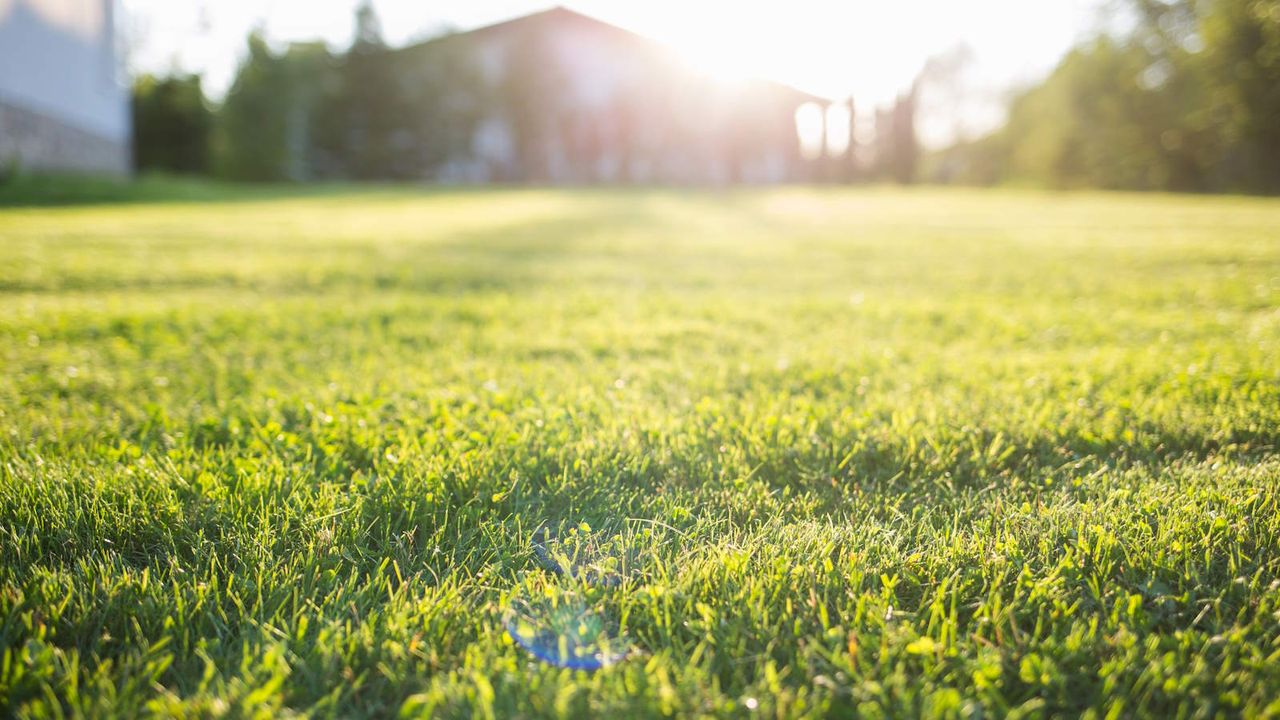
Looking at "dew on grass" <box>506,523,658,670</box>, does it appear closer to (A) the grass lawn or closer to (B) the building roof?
(A) the grass lawn

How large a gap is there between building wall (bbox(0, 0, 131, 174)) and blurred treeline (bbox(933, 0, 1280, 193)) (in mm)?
36164

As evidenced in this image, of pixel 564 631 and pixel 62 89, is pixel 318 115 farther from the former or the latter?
pixel 564 631

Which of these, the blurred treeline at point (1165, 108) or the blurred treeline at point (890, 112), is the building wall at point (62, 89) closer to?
the blurred treeline at point (890, 112)

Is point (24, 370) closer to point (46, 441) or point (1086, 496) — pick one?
point (46, 441)

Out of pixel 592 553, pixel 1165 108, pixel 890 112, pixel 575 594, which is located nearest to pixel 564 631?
pixel 575 594

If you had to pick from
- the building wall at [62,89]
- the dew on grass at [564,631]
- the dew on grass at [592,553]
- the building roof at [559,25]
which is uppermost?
the building roof at [559,25]

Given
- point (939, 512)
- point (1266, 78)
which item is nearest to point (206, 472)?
point (939, 512)

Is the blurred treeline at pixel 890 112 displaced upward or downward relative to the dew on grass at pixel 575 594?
upward

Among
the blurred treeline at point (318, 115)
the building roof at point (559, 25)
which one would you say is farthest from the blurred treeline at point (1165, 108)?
the blurred treeline at point (318, 115)

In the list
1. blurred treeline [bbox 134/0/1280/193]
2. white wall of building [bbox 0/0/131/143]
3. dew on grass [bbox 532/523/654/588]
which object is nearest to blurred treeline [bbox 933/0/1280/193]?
blurred treeline [bbox 134/0/1280/193]

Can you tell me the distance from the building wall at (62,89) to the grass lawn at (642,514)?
711 inches

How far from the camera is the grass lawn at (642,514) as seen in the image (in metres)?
1.49

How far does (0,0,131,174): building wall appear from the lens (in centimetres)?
1758

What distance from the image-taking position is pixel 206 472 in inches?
88.0
